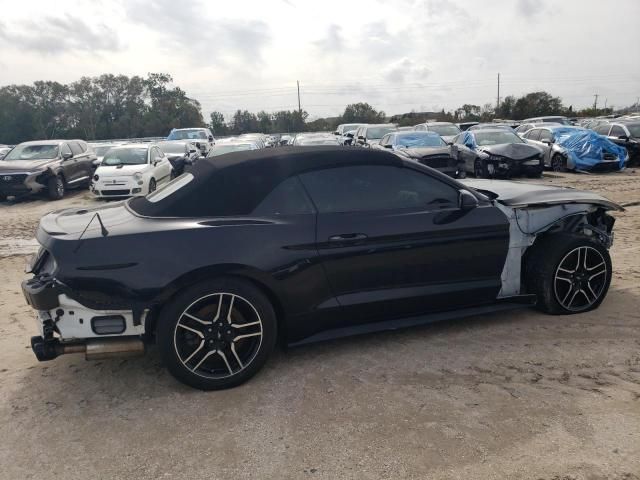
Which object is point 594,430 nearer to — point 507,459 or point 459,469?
point 507,459

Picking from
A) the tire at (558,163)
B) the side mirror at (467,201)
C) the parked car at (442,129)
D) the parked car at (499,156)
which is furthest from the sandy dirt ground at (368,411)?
the parked car at (442,129)

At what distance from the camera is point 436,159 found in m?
12.4

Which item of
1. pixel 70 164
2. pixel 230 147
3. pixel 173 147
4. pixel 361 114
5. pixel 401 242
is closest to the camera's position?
pixel 401 242

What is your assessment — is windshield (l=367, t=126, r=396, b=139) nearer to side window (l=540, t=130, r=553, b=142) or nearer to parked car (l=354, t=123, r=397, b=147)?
parked car (l=354, t=123, r=397, b=147)

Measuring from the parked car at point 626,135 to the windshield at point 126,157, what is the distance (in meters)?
14.8

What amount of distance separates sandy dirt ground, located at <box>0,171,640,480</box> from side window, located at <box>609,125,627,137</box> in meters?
15.3

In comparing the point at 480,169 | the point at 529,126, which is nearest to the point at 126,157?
the point at 480,169

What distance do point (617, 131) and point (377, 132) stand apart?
8.10m

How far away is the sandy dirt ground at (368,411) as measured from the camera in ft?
8.93

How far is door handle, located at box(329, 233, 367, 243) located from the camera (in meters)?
3.76

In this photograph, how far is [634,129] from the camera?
58.3 ft

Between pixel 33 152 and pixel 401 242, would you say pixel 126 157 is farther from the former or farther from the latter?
pixel 401 242

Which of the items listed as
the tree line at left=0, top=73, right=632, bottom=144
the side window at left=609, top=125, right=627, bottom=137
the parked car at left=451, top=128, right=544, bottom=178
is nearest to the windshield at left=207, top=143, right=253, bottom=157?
the parked car at left=451, top=128, right=544, bottom=178

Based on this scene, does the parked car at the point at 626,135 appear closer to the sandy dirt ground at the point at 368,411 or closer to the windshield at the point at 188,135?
the sandy dirt ground at the point at 368,411
